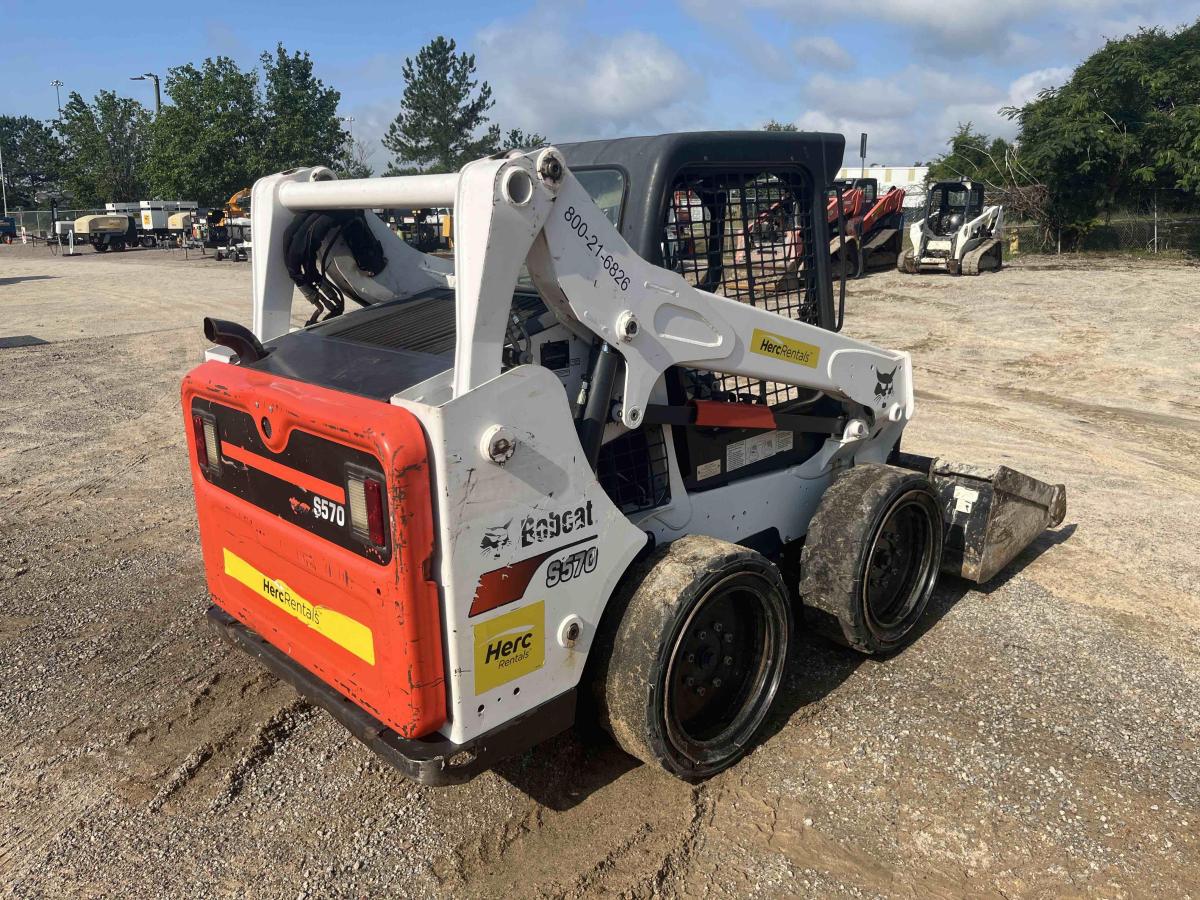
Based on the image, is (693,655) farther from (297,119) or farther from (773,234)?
(297,119)

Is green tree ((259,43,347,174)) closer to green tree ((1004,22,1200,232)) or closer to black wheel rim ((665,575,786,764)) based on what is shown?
green tree ((1004,22,1200,232))

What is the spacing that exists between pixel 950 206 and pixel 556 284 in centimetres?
2071

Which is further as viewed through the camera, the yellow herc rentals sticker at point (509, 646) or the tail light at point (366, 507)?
the yellow herc rentals sticker at point (509, 646)

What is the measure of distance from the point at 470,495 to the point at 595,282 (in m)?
0.81

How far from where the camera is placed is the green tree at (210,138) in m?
44.6

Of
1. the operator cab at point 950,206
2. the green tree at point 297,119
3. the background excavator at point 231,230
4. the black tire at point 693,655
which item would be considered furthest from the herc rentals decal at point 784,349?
the green tree at point 297,119

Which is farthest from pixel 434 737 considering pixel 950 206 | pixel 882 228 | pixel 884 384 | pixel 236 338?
pixel 950 206

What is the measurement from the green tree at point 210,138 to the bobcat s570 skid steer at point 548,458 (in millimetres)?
45452

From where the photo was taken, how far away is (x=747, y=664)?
3.75 metres

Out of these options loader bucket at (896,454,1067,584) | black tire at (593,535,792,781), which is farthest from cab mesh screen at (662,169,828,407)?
loader bucket at (896,454,1067,584)

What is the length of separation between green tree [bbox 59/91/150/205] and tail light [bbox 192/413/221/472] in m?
62.3

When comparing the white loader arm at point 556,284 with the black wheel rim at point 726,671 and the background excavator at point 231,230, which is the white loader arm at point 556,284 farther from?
the background excavator at point 231,230

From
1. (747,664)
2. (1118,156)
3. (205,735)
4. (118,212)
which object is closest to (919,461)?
(747,664)

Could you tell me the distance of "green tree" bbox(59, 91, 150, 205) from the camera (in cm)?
5778
